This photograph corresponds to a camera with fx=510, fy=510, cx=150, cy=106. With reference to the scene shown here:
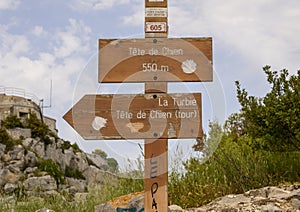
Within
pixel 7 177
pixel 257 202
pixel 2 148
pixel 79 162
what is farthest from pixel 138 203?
pixel 79 162

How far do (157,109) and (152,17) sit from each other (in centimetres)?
80

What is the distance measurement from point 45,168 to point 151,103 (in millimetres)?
26135

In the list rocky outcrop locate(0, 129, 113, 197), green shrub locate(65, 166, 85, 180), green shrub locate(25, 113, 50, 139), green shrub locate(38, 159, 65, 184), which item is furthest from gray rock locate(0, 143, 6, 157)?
green shrub locate(65, 166, 85, 180)

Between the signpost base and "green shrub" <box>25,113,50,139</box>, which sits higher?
"green shrub" <box>25,113,50,139</box>

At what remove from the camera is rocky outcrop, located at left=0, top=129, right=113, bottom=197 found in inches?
1030

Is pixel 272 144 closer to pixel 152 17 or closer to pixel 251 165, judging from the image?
pixel 251 165

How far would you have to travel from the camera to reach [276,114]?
7105 millimetres

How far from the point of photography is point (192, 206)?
245 inches

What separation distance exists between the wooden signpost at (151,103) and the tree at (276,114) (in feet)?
10.8

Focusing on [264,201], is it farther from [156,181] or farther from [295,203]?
[156,181]

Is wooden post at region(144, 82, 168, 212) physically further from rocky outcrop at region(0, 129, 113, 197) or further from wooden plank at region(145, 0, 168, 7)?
rocky outcrop at region(0, 129, 113, 197)

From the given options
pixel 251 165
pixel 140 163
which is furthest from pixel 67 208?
pixel 251 165

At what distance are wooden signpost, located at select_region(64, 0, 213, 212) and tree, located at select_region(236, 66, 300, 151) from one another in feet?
10.8

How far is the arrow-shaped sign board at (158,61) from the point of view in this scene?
13.3 feet
